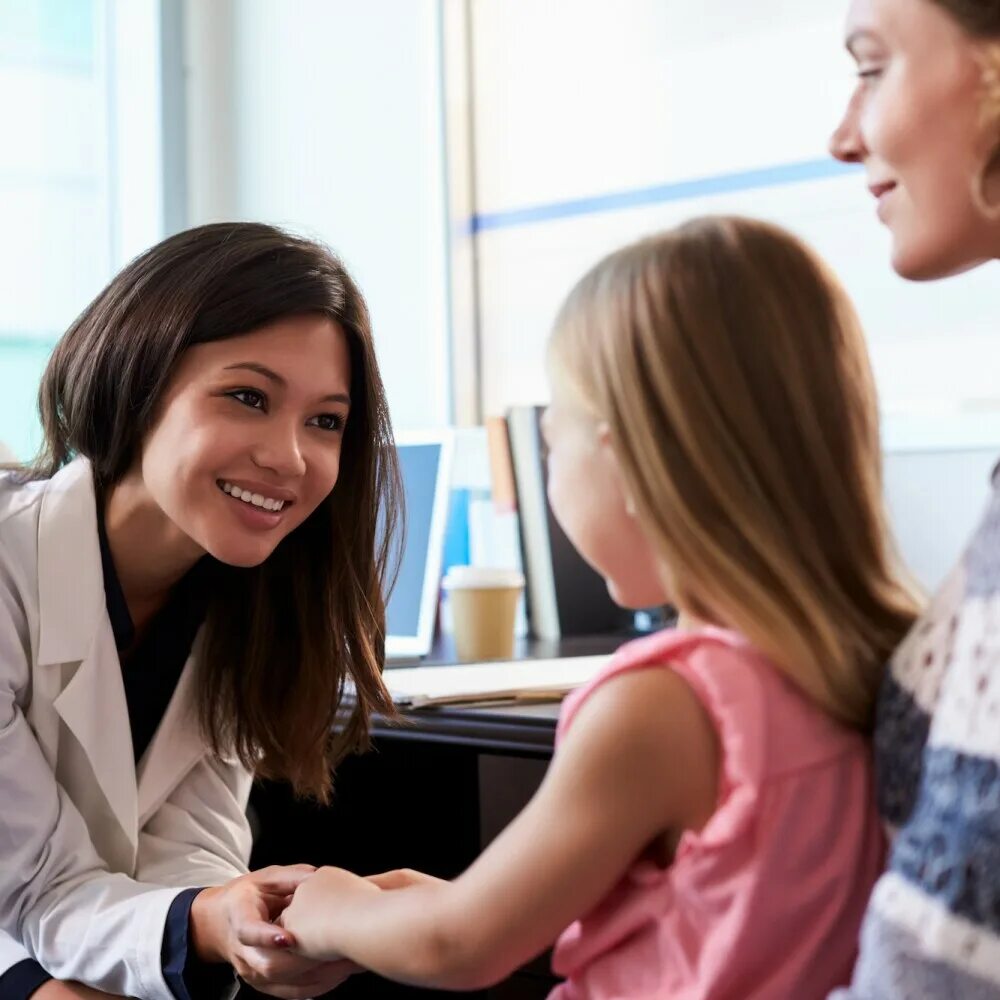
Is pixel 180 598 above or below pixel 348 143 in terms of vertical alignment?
below

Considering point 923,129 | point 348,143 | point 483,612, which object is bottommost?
point 483,612

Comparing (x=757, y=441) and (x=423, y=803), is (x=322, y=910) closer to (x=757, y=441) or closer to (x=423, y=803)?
(x=757, y=441)

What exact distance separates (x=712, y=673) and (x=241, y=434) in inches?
26.2

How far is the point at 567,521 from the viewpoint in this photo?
85 cm

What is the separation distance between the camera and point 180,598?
4.86 feet

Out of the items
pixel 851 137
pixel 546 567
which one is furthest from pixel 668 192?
pixel 851 137

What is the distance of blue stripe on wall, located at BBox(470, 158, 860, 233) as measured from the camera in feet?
6.85

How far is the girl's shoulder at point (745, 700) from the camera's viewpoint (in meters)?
0.73

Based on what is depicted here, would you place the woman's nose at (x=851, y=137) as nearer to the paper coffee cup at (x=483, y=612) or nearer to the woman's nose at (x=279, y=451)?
the woman's nose at (x=279, y=451)

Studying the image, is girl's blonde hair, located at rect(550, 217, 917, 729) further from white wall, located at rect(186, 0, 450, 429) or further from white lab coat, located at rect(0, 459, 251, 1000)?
white wall, located at rect(186, 0, 450, 429)

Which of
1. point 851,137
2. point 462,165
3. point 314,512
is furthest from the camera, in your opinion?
point 462,165

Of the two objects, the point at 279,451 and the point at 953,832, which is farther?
the point at 279,451

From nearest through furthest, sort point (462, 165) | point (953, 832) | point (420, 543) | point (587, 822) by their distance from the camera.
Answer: point (953, 832) < point (587, 822) < point (420, 543) < point (462, 165)

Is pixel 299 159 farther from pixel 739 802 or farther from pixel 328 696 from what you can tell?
pixel 739 802
